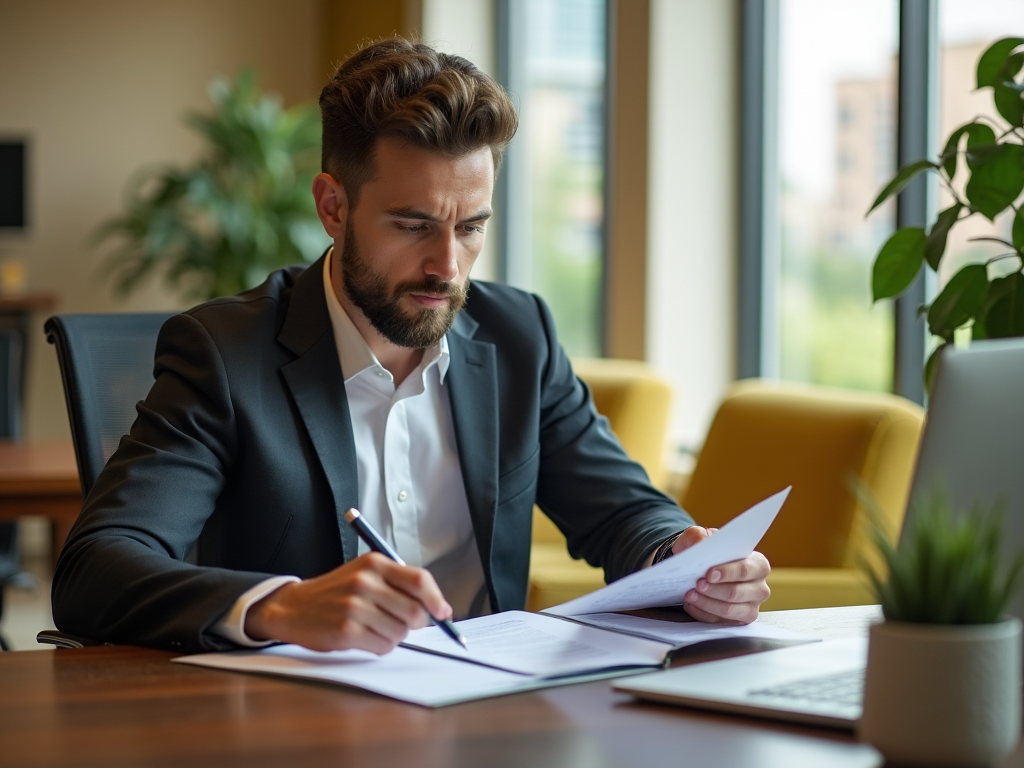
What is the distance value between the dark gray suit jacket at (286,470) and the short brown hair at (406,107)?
0.64ft

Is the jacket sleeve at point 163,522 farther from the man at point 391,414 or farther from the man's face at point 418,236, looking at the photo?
the man's face at point 418,236

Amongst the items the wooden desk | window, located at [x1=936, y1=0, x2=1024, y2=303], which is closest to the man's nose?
the wooden desk

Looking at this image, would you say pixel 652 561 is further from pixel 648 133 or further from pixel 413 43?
pixel 648 133

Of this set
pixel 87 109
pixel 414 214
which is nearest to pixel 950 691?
pixel 414 214

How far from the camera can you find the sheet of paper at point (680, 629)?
4.10ft

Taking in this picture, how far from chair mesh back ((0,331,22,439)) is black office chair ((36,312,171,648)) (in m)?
2.19

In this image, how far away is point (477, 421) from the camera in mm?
1748

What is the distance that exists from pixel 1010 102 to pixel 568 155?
3591mm

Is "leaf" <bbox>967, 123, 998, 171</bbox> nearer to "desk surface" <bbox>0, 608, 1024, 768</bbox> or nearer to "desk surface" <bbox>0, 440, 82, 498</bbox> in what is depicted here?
"desk surface" <bbox>0, 608, 1024, 768</bbox>

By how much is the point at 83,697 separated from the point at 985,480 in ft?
2.47

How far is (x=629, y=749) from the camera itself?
90 cm

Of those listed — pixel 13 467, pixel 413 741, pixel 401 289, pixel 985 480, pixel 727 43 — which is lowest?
pixel 13 467

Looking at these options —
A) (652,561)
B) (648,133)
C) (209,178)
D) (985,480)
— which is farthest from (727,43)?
(985,480)

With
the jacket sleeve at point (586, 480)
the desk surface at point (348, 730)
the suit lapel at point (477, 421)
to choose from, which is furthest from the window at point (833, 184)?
the desk surface at point (348, 730)
